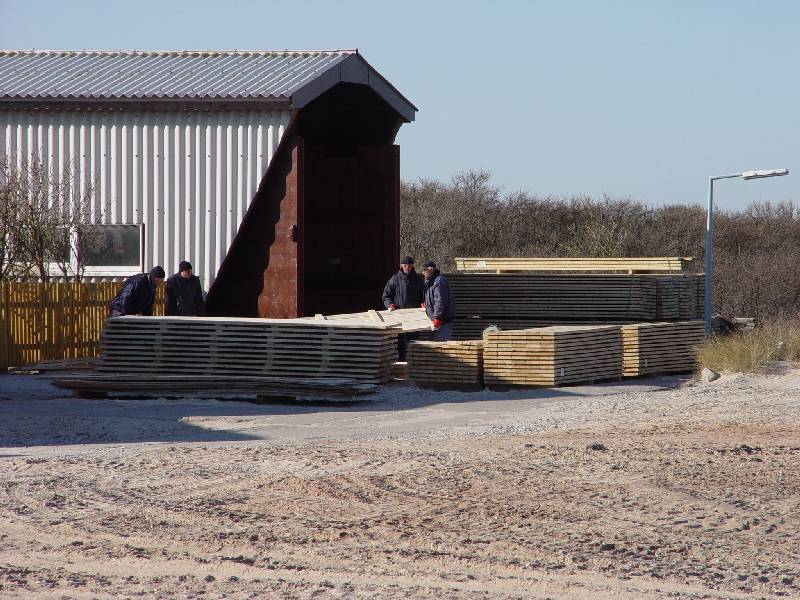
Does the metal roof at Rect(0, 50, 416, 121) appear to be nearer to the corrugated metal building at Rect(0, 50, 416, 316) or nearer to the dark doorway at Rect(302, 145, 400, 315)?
the corrugated metal building at Rect(0, 50, 416, 316)

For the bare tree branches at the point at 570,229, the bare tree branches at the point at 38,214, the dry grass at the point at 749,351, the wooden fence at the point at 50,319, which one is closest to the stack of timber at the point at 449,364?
the dry grass at the point at 749,351

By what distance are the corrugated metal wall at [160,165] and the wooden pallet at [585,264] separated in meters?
5.37

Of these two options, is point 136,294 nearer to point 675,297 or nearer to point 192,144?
point 192,144

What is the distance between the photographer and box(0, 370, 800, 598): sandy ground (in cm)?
685

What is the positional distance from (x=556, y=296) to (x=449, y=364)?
16.3ft

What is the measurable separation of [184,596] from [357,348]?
33.3ft

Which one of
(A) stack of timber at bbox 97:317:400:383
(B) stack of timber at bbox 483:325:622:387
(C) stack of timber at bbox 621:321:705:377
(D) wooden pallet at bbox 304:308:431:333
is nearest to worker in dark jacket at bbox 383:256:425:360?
(D) wooden pallet at bbox 304:308:431:333

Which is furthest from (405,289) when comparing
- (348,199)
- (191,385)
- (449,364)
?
(191,385)

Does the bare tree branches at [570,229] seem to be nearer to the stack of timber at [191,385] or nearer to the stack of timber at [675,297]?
the stack of timber at [675,297]

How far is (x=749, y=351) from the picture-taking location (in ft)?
64.3

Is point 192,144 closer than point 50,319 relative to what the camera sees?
No

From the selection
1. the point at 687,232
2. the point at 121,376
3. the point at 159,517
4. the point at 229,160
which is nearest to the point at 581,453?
the point at 159,517

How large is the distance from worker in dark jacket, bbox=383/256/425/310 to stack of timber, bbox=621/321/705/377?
351 centimetres

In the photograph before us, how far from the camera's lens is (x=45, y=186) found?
21.0 meters
